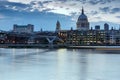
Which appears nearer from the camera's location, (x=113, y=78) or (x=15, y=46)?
(x=113, y=78)

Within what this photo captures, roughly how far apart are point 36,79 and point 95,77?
18.5 feet

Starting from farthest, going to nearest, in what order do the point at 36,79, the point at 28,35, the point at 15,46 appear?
the point at 28,35 < the point at 15,46 < the point at 36,79

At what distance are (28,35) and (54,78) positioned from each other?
545ft

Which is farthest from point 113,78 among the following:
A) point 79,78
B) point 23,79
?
point 23,79

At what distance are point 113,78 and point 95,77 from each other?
1714 mm

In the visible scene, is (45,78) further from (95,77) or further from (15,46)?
(15,46)

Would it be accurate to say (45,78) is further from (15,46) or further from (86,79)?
(15,46)

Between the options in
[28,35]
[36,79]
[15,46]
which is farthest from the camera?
[28,35]

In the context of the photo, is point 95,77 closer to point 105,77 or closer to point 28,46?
point 105,77

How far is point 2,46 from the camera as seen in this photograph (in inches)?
6845

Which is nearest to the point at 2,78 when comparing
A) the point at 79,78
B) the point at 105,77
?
the point at 79,78

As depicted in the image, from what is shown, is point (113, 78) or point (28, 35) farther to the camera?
point (28, 35)

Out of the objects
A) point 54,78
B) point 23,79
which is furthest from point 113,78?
point 23,79

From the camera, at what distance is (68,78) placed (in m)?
32.5
